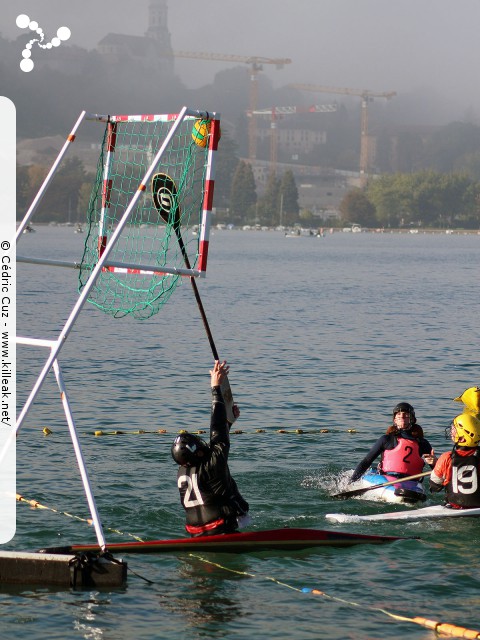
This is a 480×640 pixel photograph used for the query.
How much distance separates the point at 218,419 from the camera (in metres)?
14.1

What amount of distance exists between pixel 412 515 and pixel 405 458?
4.38 feet

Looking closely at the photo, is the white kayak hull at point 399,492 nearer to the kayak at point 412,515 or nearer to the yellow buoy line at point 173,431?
the kayak at point 412,515

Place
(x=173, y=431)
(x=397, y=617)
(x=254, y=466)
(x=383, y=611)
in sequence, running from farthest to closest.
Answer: (x=173, y=431), (x=254, y=466), (x=383, y=611), (x=397, y=617)

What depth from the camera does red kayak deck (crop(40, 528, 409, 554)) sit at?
15062 mm

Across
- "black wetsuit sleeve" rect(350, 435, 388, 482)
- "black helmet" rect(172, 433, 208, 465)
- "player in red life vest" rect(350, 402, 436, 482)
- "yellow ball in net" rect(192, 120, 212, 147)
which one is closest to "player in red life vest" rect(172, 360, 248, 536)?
"black helmet" rect(172, 433, 208, 465)

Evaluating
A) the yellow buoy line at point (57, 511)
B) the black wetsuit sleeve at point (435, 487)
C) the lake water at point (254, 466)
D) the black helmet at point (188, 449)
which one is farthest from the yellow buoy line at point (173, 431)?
the black helmet at point (188, 449)

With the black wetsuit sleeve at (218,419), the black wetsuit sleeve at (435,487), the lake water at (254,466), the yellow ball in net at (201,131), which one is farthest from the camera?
the black wetsuit sleeve at (435,487)

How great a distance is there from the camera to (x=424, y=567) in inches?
603

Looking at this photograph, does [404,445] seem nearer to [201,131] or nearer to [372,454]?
[372,454]

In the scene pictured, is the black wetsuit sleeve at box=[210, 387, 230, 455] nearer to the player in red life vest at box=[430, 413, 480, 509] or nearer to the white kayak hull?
the player in red life vest at box=[430, 413, 480, 509]

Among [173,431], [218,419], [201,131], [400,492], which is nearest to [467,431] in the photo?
[400,492]

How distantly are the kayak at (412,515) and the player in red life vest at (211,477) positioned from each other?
2313 millimetres

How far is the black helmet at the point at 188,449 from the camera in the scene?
14.2 metres

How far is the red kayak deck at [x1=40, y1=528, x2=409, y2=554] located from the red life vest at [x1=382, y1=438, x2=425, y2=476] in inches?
109
